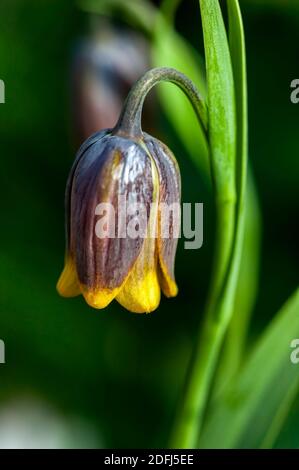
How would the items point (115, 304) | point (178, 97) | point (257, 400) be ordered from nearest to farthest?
point (257, 400) → point (178, 97) → point (115, 304)

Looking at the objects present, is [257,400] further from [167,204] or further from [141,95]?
[141,95]

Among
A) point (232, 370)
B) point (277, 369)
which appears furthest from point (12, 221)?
point (277, 369)

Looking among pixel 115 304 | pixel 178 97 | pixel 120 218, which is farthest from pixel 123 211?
pixel 115 304

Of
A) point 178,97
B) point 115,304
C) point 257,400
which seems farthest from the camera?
point 115,304

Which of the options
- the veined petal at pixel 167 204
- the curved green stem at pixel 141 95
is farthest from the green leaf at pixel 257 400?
the curved green stem at pixel 141 95

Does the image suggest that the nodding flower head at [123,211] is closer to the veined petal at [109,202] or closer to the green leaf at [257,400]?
the veined petal at [109,202]

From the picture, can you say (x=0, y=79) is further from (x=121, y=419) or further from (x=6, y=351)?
(x=121, y=419)

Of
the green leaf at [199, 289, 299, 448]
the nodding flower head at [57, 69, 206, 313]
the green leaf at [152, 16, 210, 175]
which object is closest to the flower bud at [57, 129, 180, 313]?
the nodding flower head at [57, 69, 206, 313]

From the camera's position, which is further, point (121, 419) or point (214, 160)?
point (121, 419)
